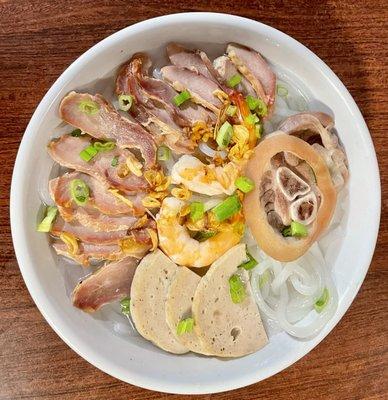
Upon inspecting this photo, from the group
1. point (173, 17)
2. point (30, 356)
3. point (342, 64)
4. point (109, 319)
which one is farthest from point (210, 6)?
point (30, 356)

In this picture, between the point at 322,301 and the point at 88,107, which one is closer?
the point at 88,107

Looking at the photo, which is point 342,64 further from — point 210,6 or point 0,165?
point 0,165

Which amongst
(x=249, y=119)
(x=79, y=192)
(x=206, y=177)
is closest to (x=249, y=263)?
(x=206, y=177)

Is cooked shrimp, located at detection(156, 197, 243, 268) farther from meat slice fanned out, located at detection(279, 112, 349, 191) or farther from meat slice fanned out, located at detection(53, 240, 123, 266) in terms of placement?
meat slice fanned out, located at detection(279, 112, 349, 191)

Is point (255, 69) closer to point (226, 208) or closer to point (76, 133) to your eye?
point (226, 208)

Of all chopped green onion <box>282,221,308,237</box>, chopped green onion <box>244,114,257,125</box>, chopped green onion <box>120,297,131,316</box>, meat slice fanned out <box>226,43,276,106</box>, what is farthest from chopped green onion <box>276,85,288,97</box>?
chopped green onion <box>120,297,131,316</box>

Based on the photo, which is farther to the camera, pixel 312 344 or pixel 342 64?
pixel 342 64
